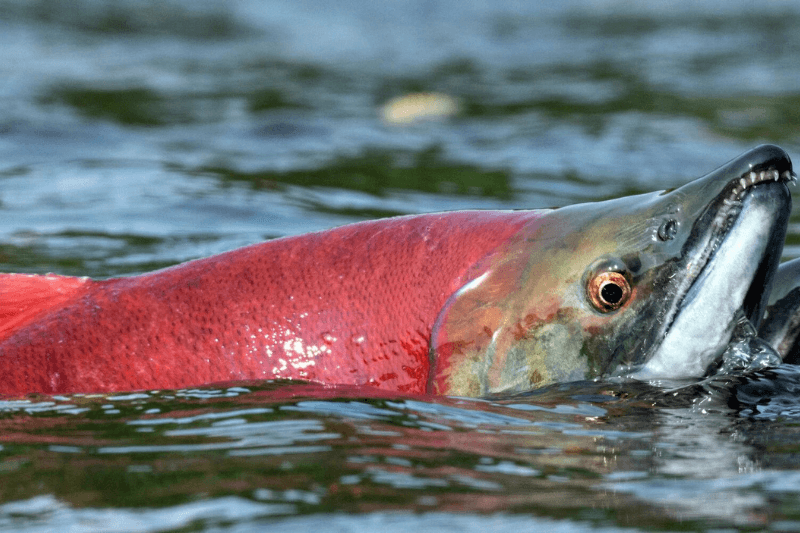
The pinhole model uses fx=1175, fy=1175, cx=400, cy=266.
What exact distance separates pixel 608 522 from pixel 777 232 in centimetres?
126

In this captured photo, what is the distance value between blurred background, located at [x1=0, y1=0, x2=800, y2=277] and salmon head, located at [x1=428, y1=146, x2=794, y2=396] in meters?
3.16

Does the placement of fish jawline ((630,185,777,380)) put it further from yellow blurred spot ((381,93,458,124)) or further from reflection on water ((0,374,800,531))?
yellow blurred spot ((381,93,458,124))

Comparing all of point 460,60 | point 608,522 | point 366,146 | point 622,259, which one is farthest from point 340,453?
point 460,60

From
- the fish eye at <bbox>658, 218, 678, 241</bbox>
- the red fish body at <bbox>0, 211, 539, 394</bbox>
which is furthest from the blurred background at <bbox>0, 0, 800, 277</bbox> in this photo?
the fish eye at <bbox>658, 218, 678, 241</bbox>

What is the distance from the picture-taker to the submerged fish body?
3.32m

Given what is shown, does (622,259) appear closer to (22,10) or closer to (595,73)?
(595,73)

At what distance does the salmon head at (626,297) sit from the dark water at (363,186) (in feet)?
0.30

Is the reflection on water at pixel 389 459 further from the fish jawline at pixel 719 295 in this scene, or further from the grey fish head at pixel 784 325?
the grey fish head at pixel 784 325

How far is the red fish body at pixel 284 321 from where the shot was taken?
11.3ft

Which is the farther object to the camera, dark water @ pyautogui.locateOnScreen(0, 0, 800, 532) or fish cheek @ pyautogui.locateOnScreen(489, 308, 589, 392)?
fish cheek @ pyautogui.locateOnScreen(489, 308, 589, 392)

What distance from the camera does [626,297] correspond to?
3.32 metres

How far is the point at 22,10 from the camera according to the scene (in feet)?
54.3

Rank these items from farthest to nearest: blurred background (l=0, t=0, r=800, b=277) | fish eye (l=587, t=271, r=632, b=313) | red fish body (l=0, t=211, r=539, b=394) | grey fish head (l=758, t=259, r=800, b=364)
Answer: blurred background (l=0, t=0, r=800, b=277) < grey fish head (l=758, t=259, r=800, b=364) < red fish body (l=0, t=211, r=539, b=394) < fish eye (l=587, t=271, r=632, b=313)

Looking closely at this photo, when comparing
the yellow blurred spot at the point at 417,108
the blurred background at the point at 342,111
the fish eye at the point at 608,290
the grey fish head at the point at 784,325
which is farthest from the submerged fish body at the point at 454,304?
the yellow blurred spot at the point at 417,108
